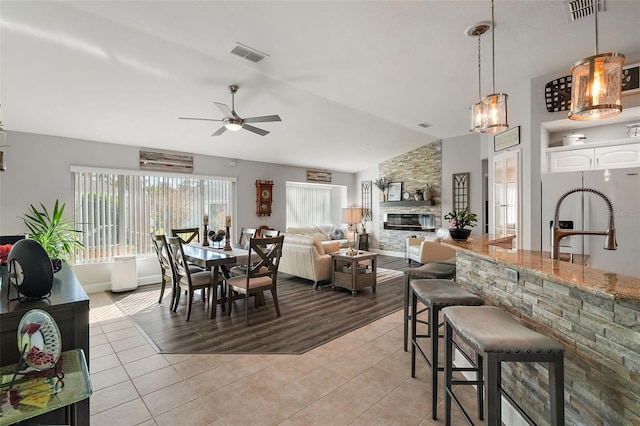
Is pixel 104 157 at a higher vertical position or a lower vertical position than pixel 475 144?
lower

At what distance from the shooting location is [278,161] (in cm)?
743

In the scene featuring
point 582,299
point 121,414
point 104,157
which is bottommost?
point 121,414

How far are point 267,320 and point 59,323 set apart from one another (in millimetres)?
2589

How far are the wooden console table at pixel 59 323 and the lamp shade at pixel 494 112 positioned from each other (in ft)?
9.53

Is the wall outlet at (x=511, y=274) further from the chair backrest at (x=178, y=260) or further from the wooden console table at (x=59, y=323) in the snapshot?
the chair backrest at (x=178, y=260)

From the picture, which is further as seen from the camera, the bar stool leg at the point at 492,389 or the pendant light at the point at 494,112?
the pendant light at the point at 494,112

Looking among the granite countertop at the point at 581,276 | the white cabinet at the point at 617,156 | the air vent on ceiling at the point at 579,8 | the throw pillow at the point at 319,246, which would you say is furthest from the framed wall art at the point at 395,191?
the granite countertop at the point at 581,276

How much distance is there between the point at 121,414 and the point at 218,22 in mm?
3242

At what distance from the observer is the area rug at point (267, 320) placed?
304 cm

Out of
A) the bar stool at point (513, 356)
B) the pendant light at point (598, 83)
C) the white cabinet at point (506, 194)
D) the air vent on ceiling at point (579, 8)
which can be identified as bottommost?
the bar stool at point (513, 356)

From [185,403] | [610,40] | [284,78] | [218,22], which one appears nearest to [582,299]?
[185,403]

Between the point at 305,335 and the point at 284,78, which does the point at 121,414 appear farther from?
the point at 284,78

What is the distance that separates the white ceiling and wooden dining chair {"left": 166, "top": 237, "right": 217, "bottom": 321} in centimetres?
204

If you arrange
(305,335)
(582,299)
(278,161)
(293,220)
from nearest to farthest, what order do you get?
(582,299) < (305,335) < (278,161) < (293,220)
